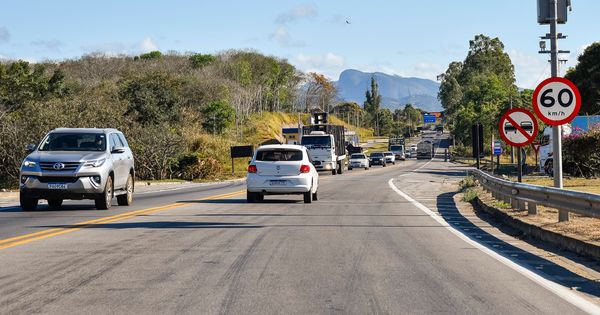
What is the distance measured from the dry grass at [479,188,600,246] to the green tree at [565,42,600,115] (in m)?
54.0

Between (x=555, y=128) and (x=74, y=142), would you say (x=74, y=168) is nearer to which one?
(x=74, y=142)

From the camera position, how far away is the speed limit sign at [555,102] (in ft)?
45.0

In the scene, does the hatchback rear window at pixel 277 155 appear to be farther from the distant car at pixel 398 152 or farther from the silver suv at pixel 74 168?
the distant car at pixel 398 152

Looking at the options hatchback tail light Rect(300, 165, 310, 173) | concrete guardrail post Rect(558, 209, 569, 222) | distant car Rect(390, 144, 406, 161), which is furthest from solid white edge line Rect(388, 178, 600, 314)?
distant car Rect(390, 144, 406, 161)

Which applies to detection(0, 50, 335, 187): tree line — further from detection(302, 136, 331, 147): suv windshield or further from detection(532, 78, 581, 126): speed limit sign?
detection(532, 78, 581, 126): speed limit sign

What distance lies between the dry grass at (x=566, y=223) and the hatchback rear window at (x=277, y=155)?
262 inches

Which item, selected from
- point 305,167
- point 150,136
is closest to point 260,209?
point 305,167

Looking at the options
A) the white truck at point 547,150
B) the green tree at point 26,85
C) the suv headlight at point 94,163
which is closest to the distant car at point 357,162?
the white truck at point 547,150

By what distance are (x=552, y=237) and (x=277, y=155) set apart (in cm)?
1103

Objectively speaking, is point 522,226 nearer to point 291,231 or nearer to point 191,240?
point 291,231

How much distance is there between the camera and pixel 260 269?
9.34m

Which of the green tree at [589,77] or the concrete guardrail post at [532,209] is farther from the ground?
the green tree at [589,77]

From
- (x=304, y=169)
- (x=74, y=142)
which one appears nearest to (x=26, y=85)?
(x=304, y=169)

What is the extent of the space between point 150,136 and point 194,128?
16.0 metres
